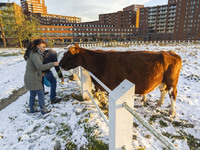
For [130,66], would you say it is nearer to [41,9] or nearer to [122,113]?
[122,113]

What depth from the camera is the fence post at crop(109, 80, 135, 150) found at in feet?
4.65

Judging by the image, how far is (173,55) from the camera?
376 cm


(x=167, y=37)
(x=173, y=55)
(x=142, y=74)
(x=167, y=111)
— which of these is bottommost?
(x=167, y=111)

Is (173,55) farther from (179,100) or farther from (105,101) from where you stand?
(105,101)

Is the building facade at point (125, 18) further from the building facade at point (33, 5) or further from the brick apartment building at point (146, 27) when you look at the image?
the building facade at point (33, 5)

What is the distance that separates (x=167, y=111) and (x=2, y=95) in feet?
22.2

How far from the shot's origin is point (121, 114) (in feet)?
4.94

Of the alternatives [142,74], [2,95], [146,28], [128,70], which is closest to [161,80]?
[142,74]

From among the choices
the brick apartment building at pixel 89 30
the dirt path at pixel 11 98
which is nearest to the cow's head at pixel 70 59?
the dirt path at pixel 11 98

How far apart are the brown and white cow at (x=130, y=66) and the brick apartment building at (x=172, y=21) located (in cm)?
7258

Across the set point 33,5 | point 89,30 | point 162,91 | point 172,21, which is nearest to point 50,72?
point 162,91

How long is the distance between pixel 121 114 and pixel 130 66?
2.17 m

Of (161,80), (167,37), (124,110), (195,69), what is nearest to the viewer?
(124,110)

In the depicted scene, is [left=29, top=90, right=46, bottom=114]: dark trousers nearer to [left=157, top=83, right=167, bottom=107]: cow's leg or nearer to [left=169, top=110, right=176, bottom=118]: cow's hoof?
[left=157, top=83, right=167, bottom=107]: cow's leg
